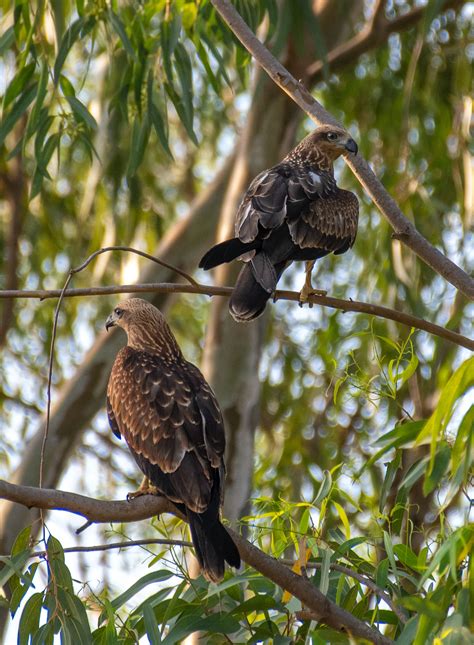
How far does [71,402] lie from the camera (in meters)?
5.13

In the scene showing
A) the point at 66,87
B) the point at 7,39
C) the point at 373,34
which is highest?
the point at 373,34

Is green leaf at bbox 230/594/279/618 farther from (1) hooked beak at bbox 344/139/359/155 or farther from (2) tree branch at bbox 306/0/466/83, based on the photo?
(2) tree branch at bbox 306/0/466/83

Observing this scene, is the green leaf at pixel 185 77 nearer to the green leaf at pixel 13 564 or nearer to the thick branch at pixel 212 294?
the thick branch at pixel 212 294

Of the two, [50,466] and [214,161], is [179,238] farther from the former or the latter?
A: [214,161]

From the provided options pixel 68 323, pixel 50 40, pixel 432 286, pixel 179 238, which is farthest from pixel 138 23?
pixel 68 323

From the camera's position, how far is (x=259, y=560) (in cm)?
238

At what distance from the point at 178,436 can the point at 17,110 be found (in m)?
1.26

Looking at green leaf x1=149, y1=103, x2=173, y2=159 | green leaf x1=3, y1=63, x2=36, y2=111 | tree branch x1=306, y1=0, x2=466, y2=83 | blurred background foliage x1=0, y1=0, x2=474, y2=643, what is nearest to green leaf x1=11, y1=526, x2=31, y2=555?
blurred background foliage x1=0, y1=0, x2=474, y2=643

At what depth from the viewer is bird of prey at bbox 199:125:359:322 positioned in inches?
110

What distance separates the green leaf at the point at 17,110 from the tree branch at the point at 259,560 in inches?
60.3

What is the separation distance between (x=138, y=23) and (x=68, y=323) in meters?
2.86

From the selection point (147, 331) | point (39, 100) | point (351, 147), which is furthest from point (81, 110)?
point (351, 147)

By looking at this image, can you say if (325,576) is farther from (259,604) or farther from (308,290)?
(308,290)

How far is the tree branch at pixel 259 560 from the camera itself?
2.20 metres
